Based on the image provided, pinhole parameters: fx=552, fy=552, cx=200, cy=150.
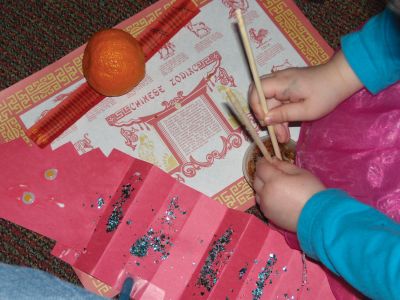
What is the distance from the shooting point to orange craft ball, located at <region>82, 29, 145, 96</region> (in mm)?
656

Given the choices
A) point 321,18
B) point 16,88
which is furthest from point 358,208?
point 16,88

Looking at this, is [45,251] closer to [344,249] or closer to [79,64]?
[79,64]

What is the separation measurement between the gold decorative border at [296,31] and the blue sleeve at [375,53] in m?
0.13

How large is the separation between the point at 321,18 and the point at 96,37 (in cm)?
31

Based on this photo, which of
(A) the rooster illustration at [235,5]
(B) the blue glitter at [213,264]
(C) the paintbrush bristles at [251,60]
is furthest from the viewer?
(A) the rooster illustration at [235,5]

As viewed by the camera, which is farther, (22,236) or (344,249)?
(22,236)

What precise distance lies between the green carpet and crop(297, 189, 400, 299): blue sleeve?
1.02 ft

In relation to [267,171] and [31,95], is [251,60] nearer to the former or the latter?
[267,171]

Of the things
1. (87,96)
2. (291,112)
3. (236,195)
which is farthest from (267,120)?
(87,96)

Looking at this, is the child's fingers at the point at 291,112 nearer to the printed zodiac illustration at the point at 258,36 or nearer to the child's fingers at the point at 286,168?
the child's fingers at the point at 286,168

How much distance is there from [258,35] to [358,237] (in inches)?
13.6

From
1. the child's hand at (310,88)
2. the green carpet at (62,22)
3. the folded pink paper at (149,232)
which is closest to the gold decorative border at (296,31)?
the green carpet at (62,22)

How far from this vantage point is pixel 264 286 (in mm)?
649

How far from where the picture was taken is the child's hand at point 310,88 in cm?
59
